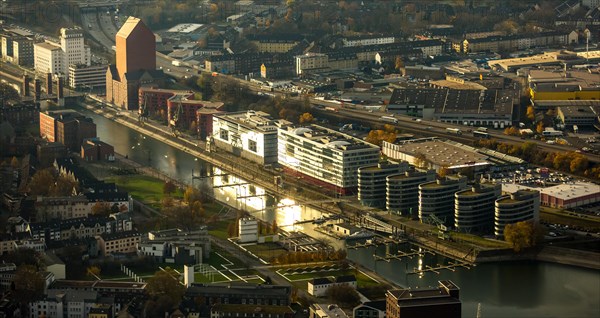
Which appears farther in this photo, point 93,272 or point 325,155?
point 325,155

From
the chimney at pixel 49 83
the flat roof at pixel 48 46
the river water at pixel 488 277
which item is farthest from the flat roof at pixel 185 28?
the river water at pixel 488 277

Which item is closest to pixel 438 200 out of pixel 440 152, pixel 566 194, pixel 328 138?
pixel 566 194

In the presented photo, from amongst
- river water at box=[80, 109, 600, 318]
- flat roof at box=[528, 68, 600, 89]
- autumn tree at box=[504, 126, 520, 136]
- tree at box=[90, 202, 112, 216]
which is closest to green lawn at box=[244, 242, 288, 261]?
river water at box=[80, 109, 600, 318]

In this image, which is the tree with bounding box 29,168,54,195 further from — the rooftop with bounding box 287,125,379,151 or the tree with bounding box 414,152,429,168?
the tree with bounding box 414,152,429,168

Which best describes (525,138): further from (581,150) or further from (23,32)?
(23,32)

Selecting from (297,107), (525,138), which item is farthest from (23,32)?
(525,138)

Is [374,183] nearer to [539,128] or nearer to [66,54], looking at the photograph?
[539,128]
